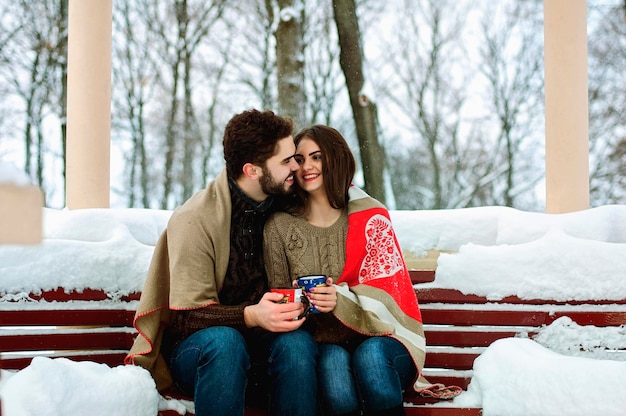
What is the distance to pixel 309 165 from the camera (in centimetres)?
325

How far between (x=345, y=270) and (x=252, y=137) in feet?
2.41

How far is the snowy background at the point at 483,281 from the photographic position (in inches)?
106

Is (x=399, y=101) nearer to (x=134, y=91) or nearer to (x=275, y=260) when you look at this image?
(x=134, y=91)

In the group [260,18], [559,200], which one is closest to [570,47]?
[559,200]

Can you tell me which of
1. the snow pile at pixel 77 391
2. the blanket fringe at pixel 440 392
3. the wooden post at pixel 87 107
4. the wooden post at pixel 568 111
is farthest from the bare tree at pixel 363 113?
the snow pile at pixel 77 391

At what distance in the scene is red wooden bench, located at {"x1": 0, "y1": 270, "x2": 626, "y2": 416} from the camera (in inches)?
127

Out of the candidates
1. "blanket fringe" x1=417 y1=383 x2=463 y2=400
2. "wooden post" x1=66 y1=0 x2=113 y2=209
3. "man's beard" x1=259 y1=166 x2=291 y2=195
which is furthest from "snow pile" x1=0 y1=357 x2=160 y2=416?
"wooden post" x1=66 y1=0 x2=113 y2=209

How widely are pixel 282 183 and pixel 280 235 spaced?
25 cm

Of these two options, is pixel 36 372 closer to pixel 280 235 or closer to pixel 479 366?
pixel 280 235

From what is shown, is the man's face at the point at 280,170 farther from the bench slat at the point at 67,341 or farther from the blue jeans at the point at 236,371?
the bench slat at the point at 67,341

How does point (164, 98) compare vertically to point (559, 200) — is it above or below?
above

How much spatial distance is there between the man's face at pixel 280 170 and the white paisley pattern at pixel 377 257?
42cm

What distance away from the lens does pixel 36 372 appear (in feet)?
8.36

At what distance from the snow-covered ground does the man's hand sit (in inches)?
20.9
